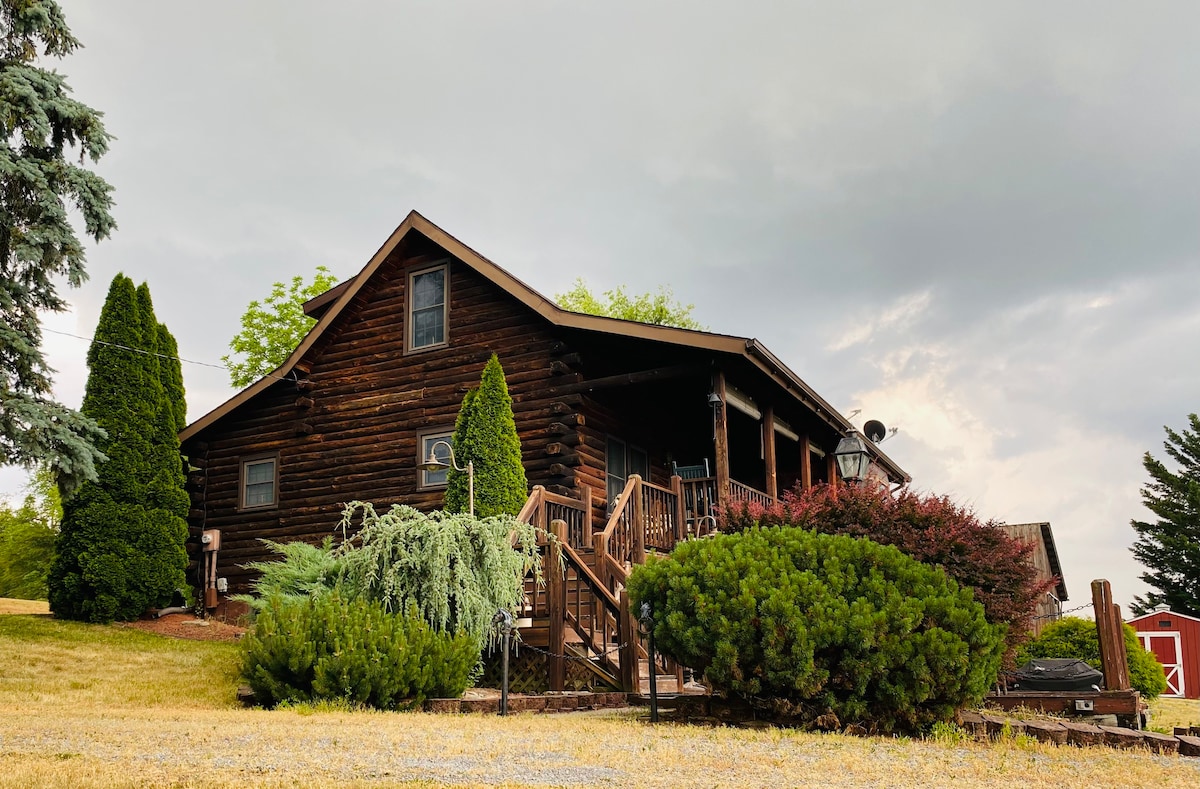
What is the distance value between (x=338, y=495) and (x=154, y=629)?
4097mm

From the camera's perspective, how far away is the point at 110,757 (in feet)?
23.4

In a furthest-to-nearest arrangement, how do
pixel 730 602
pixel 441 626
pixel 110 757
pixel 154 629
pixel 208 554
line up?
pixel 208 554 < pixel 154 629 < pixel 441 626 < pixel 730 602 < pixel 110 757

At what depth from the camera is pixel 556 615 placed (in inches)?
490

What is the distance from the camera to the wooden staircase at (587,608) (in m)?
12.2

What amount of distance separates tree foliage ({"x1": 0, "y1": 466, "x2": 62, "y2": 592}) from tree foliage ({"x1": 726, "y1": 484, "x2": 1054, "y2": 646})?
37.0 meters

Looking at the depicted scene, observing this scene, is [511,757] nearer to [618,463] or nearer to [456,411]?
[456,411]

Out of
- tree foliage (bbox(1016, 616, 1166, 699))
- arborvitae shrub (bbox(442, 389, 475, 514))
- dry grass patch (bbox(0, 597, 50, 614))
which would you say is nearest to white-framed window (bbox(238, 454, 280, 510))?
dry grass patch (bbox(0, 597, 50, 614))

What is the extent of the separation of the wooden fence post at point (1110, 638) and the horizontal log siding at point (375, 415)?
8.88 meters

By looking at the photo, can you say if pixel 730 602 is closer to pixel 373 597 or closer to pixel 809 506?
pixel 809 506

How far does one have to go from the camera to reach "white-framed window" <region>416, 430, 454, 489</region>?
804 inches

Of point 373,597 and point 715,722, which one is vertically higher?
point 373,597

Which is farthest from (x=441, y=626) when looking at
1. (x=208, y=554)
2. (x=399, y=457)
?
(x=208, y=554)

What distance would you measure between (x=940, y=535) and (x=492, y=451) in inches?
333

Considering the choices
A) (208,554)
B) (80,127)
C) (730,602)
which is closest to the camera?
(730,602)
